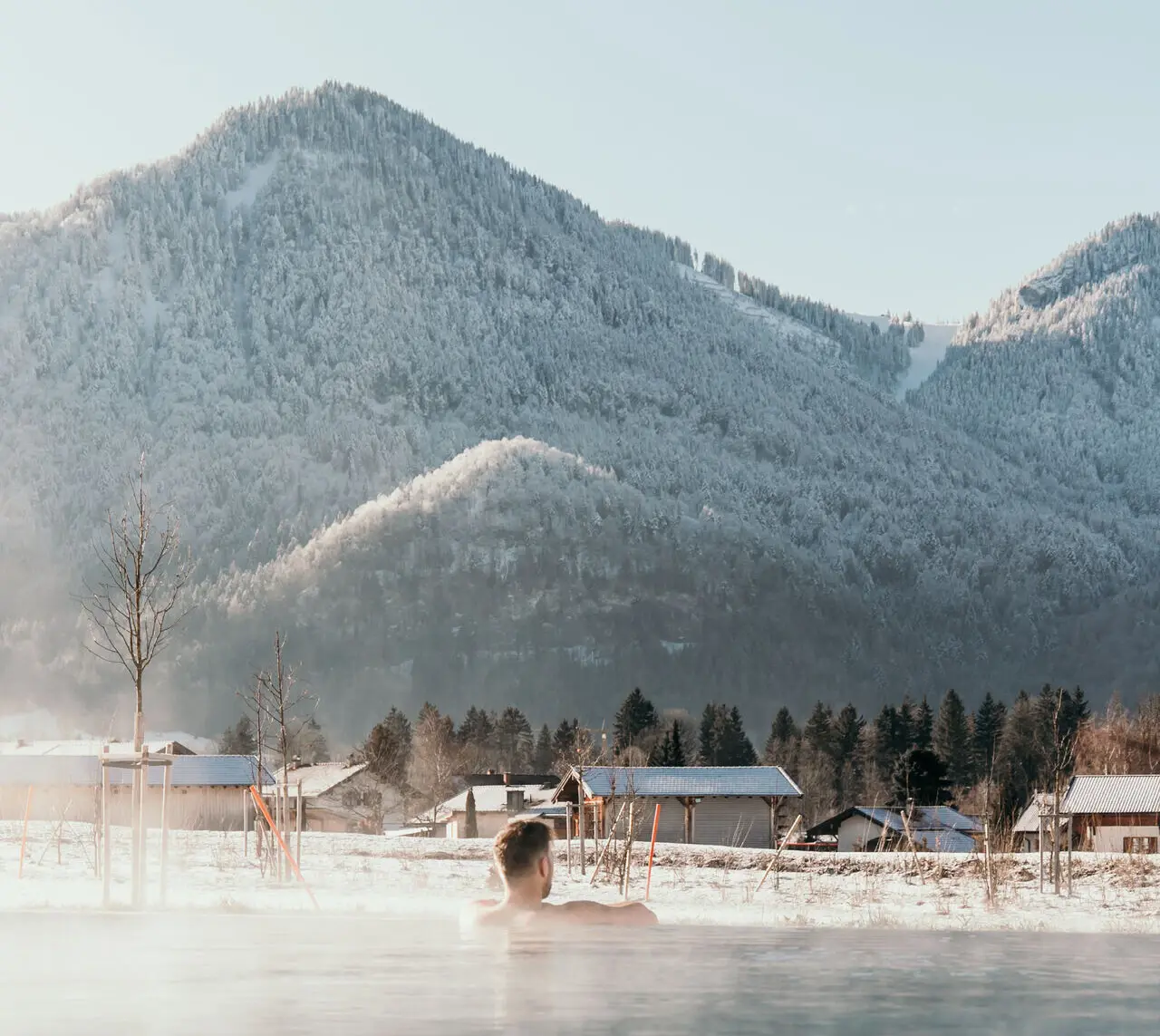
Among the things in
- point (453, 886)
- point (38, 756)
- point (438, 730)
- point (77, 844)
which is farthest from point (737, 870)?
point (438, 730)

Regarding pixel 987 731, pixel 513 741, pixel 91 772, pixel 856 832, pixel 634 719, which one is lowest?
pixel 856 832

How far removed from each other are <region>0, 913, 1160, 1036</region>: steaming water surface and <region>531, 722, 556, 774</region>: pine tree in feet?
538

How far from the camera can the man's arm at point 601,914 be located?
44.7ft

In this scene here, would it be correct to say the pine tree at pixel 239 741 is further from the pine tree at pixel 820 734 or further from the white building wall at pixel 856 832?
the white building wall at pixel 856 832

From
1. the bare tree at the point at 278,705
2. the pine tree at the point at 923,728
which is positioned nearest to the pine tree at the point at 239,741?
the pine tree at the point at 923,728

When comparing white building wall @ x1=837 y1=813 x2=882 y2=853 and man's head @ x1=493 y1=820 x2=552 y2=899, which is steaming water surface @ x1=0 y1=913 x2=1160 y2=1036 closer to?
man's head @ x1=493 y1=820 x2=552 y2=899

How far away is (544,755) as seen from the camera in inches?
7367

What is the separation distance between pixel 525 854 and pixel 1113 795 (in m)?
75.9

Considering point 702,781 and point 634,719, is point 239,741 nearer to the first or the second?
point 634,719

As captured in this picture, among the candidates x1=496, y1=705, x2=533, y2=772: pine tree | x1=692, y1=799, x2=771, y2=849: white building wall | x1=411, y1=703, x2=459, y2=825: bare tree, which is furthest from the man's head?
x1=496, y1=705, x2=533, y2=772: pine tree

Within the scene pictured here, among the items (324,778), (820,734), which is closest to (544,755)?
(820,734)

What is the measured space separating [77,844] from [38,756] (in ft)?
133

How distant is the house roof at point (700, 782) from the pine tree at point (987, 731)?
78114 mm

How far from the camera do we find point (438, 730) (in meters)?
173
